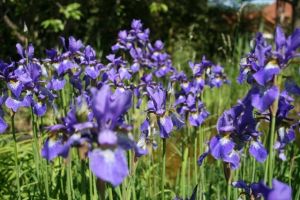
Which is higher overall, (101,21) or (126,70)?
(101,21)

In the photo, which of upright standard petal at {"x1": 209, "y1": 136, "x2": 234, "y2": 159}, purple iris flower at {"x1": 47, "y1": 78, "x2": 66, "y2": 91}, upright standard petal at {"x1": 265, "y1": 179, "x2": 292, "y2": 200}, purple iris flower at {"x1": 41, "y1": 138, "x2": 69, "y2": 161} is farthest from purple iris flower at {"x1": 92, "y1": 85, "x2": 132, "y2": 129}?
purple iris flower at {"x1": 47, "y1": 78, "x2": 66, "y2": 91}

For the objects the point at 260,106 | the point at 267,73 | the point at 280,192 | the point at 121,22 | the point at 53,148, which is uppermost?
the point at 121,22

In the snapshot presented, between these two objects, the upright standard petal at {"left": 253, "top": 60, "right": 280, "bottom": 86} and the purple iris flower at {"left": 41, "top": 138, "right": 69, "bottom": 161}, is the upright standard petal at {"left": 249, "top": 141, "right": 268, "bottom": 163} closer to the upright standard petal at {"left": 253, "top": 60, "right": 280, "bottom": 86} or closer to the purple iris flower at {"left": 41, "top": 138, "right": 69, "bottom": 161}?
the upright standard petal at {"left": 253, "top": 60, "right": 280, "bottom": 86}

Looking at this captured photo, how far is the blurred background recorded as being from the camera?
9.03m

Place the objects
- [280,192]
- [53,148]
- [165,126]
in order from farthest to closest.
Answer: [165,126], [53,148], [280,192]

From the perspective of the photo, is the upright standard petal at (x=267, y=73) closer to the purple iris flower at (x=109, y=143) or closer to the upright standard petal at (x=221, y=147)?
the upright standard petal at (x=221, y=147)

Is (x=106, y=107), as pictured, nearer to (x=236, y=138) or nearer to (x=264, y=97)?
(x=264, y=97)

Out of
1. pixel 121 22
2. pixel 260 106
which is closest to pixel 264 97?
pixel 260 106

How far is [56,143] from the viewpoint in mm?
1995

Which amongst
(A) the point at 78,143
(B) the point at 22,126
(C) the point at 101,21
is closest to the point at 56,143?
(A) the point at 78,143

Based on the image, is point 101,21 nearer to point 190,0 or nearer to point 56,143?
point 190,0

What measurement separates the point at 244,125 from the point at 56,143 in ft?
2.89

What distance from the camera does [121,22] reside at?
448 inches

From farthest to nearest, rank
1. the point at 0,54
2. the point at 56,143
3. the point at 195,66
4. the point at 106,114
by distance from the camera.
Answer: the point at 0,54 < the point at 195,66 < the point at 56,143 < the point at 106,114
